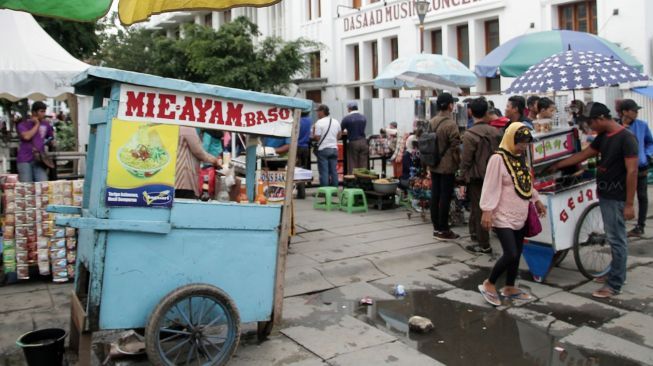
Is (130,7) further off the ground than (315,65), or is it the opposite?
(315,65)

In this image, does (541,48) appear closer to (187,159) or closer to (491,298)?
(491,298)

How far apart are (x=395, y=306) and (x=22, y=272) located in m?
3.85

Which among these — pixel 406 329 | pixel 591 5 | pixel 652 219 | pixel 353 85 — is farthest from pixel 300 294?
pixel 353 85

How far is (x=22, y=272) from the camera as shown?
19.9 ft

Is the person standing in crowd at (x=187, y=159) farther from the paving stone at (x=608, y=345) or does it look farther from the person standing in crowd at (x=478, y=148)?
the paving stone at (x=608, y=345)

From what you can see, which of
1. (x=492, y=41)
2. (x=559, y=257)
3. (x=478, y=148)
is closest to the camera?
(x=559, y=257)

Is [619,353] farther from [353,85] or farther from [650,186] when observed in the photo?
[353,85]

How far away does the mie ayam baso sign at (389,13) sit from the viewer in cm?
1942

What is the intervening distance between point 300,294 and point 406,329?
131 centimetres

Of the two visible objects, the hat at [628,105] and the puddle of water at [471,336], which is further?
the hat at [628,105]

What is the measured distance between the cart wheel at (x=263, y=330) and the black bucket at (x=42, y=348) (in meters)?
1.43

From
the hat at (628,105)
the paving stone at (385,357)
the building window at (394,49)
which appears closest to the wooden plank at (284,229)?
the paving stone at (385,357)

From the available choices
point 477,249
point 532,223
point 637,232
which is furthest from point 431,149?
point 637,232

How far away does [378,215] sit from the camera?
9516 millimetres
